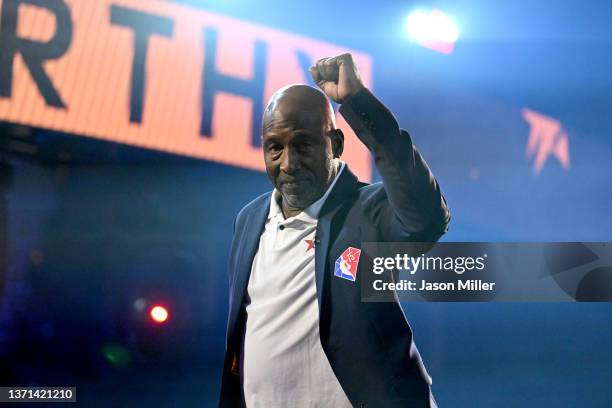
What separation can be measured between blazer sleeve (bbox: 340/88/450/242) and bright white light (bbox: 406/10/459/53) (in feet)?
1.99

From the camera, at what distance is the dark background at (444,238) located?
2.28 meters

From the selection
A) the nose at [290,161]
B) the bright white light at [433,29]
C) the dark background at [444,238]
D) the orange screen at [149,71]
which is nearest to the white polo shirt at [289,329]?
the nose at [290,161]

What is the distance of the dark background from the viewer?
2283 mm

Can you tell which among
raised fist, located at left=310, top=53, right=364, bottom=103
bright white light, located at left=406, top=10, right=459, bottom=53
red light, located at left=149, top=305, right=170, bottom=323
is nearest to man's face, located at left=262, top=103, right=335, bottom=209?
raised fist, located at left=310, top=53, right=364, bottom=103

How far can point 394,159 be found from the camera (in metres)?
1.82

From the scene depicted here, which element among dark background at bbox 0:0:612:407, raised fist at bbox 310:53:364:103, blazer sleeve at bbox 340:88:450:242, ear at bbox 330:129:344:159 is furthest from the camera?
dark background at bbox 0:0:612:407

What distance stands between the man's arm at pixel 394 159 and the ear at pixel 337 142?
0.64 feet

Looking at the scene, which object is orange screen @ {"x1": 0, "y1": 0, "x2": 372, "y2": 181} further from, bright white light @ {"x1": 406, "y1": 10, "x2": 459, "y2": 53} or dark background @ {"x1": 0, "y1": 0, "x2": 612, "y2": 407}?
bright white light @ {"x1": 406, "y1": 10, "x2": 459, "y2": 53}

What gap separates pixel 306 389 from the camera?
210 centimetres

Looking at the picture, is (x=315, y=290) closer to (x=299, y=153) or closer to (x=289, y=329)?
(x=289, y=329)

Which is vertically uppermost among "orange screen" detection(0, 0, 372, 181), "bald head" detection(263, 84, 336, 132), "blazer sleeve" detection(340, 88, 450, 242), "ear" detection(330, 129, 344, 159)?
"orange screen" detection(0, 0, 372, 181)

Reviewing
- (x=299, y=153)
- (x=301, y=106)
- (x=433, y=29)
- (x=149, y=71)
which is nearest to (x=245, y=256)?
(x=299, y=153)

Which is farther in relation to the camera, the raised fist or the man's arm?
the raised fist

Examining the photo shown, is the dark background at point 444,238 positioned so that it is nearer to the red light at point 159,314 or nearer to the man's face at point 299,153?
the red light at point 159,314
